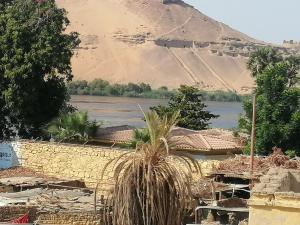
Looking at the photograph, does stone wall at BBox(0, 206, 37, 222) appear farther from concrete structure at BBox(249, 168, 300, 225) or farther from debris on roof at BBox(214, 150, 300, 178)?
concrete structure at BBox(249, 168, 300, 225)

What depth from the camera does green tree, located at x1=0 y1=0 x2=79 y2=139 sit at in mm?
33062

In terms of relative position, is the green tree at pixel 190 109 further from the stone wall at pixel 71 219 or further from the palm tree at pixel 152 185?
the palm tree at pixel 152 185

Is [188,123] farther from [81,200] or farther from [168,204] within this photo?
[168,204]

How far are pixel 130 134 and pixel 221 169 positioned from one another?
9.21 m

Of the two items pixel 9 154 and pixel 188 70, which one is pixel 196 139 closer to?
pixel 9 154

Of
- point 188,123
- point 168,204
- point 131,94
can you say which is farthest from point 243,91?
point 168,204

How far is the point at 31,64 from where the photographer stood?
32.9 meters

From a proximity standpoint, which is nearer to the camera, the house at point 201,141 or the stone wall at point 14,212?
the stone wall at point 14,212

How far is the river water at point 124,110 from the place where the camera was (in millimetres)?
75319

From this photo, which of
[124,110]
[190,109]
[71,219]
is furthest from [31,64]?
[124,110]

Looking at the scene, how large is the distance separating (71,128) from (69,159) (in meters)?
2.36

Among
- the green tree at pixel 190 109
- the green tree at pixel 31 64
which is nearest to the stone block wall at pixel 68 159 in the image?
the green tree at pixel 31 64

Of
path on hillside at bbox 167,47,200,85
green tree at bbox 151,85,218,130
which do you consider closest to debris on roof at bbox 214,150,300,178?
green tree at bbox 151,85,218,130

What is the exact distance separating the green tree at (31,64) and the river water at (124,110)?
11064 mm
